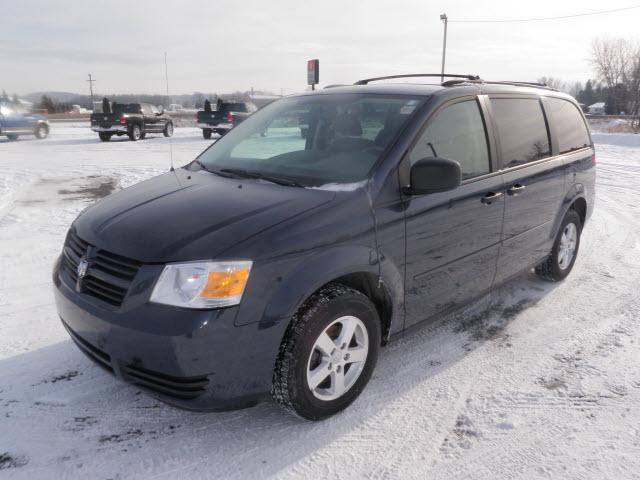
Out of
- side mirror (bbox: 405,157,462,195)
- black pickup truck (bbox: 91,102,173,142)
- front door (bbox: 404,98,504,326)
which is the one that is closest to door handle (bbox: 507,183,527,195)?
front door (bbox: 404,98,504,326)

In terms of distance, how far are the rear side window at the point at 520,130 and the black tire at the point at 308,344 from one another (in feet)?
5.87

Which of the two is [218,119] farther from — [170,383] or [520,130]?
[170,383]

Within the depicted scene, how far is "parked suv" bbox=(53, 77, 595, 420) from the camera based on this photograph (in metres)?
2.32

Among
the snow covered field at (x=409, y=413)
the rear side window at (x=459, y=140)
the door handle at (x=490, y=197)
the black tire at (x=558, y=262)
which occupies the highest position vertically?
the rear side window at (x=459, y=140)

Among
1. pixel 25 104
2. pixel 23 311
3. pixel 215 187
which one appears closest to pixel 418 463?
pixel 215 187

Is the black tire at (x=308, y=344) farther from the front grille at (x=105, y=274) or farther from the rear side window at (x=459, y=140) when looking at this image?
the rear side window at (x=459, y=140)

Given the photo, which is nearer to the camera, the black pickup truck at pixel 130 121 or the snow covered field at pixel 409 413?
the snow covered field at pixel 409 413

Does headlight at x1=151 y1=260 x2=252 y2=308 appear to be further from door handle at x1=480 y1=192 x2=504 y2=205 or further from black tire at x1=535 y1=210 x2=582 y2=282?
black tire at x1=535 y1=210 x2=582 y2=282

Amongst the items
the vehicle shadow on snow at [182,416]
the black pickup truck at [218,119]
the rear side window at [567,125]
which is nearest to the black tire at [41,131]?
the black pickup truck at [218,119]

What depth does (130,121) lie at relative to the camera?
20672 mm

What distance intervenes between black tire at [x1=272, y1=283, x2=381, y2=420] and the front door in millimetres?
493

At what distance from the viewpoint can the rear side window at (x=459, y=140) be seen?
3.14 metres

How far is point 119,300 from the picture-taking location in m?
2.41

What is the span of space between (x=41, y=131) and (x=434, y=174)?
73.4ft
